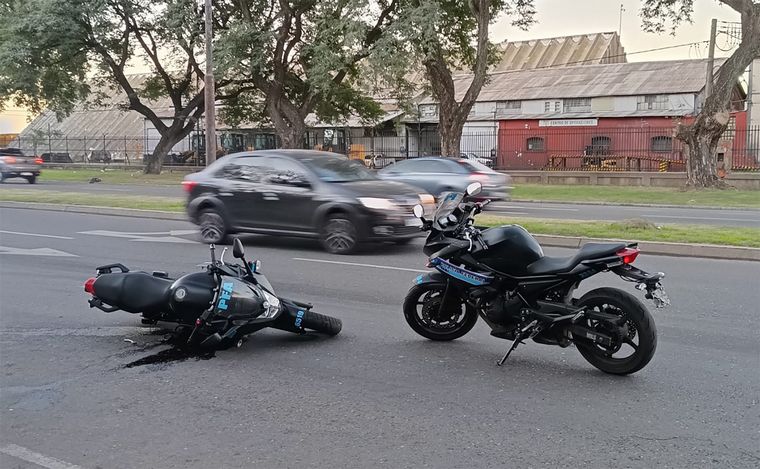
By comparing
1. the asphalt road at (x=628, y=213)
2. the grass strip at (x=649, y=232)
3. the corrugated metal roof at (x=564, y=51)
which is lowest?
the asphalt road at (x=628, y=213)

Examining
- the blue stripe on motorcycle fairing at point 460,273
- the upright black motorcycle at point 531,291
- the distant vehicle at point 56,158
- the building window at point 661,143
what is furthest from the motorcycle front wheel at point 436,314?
the distant vehicle at point 56,158

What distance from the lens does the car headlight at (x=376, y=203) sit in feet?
36.0

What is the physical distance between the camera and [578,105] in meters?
48.3

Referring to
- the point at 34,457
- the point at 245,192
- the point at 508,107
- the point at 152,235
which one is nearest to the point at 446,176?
the point at 245,192

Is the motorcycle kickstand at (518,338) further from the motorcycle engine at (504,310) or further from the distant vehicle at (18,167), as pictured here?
the distant vehicle at (18,167)

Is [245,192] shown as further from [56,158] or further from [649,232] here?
[56,158]

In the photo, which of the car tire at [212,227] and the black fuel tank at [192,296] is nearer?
the black fuel tank at [192,296]

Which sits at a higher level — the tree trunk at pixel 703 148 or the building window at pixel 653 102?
the building window at pixel 653 102

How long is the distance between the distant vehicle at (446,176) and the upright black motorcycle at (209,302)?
11.7 metres

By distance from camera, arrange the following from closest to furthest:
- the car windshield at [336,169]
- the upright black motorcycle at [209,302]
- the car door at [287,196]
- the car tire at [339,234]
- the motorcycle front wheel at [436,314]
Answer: the upright black motorcycle at [209,302]
the motorcycle front wheel at [436,314]
the car tire at [339,234]
the car door at [287,196]
the car windshield at [336,169]

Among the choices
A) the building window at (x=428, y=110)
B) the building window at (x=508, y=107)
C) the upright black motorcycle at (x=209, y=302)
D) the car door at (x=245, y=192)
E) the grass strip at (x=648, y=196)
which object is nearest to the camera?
the upright black motorcycle at (x=209, y=302)

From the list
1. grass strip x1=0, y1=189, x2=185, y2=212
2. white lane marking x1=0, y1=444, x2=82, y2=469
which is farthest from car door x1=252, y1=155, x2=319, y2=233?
white lane marking x1=0, y1=444, x2=82, y2=469

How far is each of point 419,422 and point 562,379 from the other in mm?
1372

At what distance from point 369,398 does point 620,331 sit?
187 centimetres
